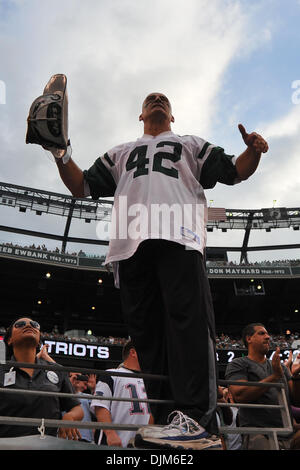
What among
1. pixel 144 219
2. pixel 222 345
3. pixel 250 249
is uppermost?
pixel 250 249

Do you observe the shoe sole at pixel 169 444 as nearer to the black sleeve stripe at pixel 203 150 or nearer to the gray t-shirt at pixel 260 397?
the gray t-shirt at pixel 260 397

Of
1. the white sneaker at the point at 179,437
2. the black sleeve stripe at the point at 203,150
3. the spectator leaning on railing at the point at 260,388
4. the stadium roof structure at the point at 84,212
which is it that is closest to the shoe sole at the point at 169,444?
the white sneaker at the point at 179,437

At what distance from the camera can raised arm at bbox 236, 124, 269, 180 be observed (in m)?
2.09

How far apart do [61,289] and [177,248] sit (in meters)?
24.8

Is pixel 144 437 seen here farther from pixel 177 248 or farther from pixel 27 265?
pixel 27 265

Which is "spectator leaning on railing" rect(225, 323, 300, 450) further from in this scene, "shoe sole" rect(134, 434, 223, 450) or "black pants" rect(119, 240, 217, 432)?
"shoe sole" rect(134, 434, 223, 450)

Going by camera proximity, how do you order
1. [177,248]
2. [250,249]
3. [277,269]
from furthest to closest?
1. [250,249]
2. [277,269]
3. [177,248]

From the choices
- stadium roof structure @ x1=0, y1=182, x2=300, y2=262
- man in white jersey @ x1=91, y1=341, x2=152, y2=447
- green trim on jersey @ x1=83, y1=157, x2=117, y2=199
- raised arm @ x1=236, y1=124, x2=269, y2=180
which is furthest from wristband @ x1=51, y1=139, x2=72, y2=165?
stadium roof structure @ x1=0, y1=182, x2=300, y2=262

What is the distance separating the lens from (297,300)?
Answer: 90.8 ft

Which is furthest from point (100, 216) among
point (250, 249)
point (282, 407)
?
point (282, 407)

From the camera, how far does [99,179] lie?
2381 millimetres

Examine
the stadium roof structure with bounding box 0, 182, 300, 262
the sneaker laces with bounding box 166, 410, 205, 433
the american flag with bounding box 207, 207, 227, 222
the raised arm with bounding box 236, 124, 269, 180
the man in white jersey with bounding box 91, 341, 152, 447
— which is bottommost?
the sneaker laces with bounding box 166, 410, 205, 433
